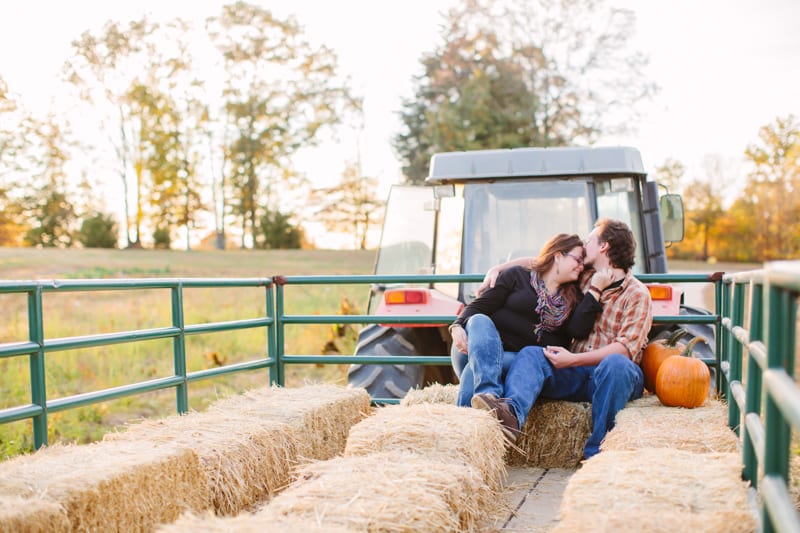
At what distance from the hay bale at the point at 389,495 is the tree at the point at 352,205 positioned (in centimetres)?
2765

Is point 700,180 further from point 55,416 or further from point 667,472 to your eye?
point 667,472

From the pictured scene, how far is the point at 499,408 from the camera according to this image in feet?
13.1

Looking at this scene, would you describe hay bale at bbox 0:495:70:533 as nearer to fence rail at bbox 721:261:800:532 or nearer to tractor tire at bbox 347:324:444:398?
fence rail at bbox 721:261:800:532

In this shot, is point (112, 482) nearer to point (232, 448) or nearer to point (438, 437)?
point (232, 448)

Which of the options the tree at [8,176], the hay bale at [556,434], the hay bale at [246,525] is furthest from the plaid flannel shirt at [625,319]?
the tree at [8,176]

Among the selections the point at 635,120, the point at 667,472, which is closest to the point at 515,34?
the point at 635,120

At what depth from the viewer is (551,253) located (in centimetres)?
451

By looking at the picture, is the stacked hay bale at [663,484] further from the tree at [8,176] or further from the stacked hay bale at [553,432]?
the tree at [8,176]

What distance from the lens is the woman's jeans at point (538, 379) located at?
413 centimetres

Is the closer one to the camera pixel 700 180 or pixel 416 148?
pixel 416 148

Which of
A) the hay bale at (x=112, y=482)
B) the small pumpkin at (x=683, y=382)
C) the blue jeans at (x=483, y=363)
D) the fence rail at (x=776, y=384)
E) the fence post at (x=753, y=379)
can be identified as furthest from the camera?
the blue jeans at (x=483, y=363)

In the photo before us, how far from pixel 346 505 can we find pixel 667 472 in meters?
1.07

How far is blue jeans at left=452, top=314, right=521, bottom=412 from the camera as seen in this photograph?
13.8 feet

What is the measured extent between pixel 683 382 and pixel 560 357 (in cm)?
61
